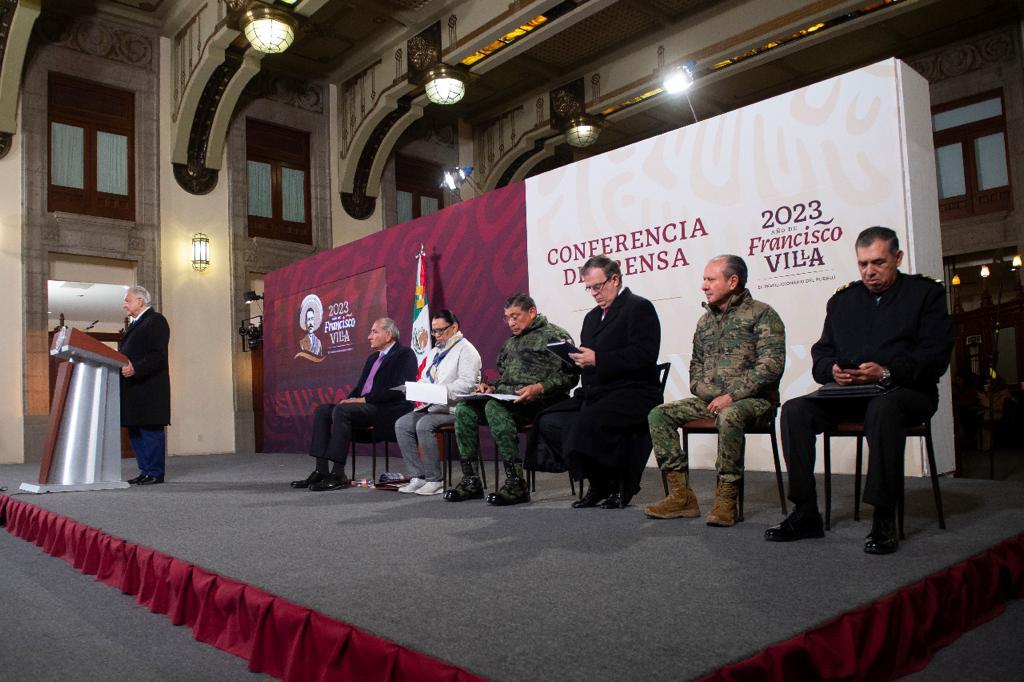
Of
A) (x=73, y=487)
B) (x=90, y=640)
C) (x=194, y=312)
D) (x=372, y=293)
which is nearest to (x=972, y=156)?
(x=372, y=293)

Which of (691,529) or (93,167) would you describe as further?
(93,167)

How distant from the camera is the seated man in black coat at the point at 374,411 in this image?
4477 mm

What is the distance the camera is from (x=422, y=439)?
13.3 feet

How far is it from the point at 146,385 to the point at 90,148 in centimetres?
504

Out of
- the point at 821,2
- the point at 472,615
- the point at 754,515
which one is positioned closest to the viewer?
the point at 472,615

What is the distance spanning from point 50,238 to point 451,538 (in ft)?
24.6

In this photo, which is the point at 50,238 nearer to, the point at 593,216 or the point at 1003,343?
the point at 593,216

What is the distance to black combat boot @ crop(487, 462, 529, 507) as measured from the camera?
11.3 feet

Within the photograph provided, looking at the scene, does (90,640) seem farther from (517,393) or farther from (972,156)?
(972,156)

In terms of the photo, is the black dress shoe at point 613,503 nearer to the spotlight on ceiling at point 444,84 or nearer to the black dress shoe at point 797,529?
the black dress shoe at point 797,529

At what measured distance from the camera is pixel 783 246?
4457mm

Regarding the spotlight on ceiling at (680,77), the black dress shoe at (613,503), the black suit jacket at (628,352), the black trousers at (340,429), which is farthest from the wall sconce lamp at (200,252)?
the black dress shoe at (613,503)

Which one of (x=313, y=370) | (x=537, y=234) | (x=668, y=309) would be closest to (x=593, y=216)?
(x=537, y=234)

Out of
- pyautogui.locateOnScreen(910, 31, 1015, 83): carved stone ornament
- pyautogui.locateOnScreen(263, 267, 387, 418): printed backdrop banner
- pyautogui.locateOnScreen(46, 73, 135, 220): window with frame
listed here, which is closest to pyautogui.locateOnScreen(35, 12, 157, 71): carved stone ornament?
pyautogui.locateOnScreen(46, 73, 135, 220): window with frame
